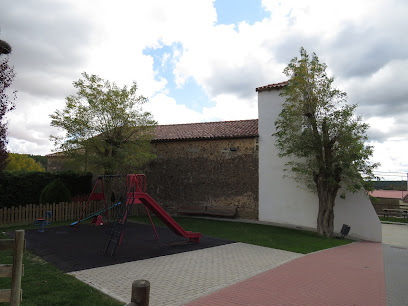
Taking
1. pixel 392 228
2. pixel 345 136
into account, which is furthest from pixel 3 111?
pixel 392 228

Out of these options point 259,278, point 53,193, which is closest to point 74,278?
point 259,278

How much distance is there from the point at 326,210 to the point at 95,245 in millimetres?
9950

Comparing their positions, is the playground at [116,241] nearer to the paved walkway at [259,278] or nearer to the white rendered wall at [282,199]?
the paved walkway at [259,278]

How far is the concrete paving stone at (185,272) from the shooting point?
535cm

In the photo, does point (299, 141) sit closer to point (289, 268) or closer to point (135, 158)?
point (289, 268)

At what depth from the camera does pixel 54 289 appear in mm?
5125

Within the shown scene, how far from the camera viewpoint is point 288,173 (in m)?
15.5

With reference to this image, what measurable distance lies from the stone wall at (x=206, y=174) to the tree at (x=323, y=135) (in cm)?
372

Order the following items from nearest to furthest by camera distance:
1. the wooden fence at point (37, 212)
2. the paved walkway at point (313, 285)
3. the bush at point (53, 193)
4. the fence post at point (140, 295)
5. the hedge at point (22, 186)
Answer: the fence post at point (140, 295) → the paved walkway at point (313, 285) → the wooden fence at point (37, 212) → the hedge at point (22, 186) → the bush at point (53, 193)

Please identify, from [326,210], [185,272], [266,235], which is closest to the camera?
[185,272]

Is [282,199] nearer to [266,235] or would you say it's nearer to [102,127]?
[266,235]

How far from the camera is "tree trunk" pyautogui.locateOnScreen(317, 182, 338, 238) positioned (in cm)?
1304

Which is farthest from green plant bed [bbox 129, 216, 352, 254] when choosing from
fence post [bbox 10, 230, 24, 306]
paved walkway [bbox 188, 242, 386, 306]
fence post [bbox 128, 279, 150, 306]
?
fence post [bbox 10, 230, 24, 306]

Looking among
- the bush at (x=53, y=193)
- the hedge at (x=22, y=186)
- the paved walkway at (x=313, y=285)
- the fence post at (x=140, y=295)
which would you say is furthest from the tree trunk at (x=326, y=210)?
the hedge at (x=22, y=186)
